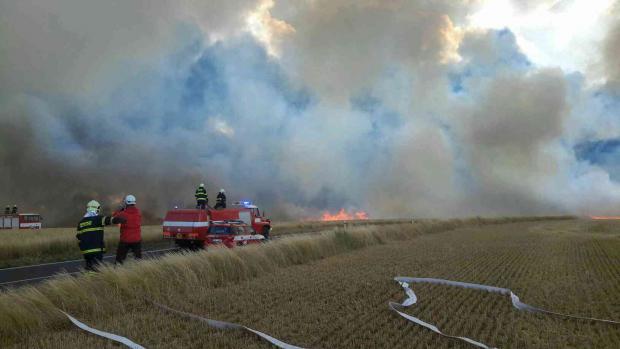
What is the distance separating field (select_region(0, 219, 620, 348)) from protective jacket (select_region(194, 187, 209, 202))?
31.8 feet

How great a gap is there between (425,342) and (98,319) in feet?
19.8

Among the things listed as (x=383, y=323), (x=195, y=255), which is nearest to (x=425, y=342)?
(x=383, y=323)

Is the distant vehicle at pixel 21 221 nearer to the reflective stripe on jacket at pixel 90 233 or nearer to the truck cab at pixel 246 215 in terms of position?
the truck cab at pixel 246 215

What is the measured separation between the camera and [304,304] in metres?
9.91

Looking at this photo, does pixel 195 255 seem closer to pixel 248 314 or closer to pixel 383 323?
pixel 248 314

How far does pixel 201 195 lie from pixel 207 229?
2.97 metres

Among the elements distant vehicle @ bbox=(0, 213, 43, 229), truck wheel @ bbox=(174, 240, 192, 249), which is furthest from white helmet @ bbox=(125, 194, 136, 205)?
distant vehicle @ bbox=(0, 213, 43, 229)

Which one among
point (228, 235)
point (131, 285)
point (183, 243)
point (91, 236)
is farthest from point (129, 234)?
Result: point (183, 243)

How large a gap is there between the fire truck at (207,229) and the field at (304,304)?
16.2ft

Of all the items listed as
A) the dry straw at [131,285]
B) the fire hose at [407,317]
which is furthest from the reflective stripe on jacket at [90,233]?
the fire hose at [407,317]

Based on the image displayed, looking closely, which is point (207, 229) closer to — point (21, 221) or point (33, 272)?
point (33, 272)

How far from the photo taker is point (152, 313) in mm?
9070

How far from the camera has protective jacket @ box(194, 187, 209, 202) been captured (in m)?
25.3

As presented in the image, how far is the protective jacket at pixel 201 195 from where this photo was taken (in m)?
25.3
